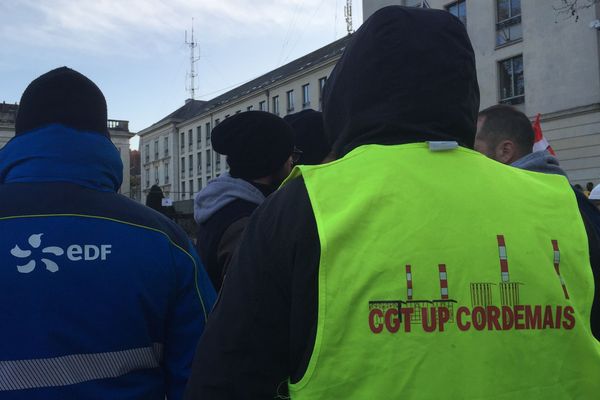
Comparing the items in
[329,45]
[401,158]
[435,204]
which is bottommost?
[435,204]

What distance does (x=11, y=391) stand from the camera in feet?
5.49

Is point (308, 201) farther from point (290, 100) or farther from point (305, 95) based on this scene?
point (290, 100)

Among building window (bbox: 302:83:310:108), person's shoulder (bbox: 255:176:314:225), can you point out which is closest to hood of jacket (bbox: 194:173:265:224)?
person's shoulder (bbox: 255:176:314:225)

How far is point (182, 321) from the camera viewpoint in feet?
6.59

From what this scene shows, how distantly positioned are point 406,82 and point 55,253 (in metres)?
1.16

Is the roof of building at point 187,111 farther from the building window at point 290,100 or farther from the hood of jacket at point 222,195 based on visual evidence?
the hood of jacket at point 222,195

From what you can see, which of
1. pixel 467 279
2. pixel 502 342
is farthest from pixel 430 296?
pixel 502 342

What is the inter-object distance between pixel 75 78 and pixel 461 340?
1.61 meters

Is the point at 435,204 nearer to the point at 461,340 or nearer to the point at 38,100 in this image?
the point at 461,340

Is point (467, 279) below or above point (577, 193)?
below

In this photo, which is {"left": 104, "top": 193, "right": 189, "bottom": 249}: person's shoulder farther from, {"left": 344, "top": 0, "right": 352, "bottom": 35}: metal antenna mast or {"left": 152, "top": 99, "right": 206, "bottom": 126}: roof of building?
{"left": 152, "top": 99, "right": 206, "bottom": 126}: roof of building

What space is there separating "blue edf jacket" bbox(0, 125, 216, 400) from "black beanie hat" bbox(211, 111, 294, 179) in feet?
3.46

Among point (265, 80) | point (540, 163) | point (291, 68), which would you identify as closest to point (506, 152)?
point (540, 163)

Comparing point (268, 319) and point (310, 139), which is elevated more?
point (310, 139)
